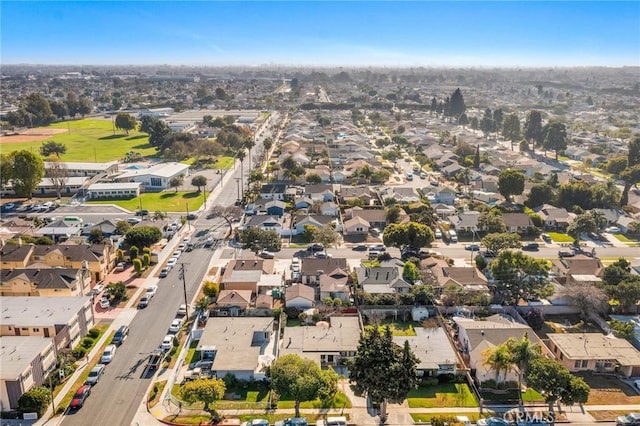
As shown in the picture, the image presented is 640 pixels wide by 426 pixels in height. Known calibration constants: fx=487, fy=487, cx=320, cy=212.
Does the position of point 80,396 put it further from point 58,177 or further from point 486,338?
point 58,177

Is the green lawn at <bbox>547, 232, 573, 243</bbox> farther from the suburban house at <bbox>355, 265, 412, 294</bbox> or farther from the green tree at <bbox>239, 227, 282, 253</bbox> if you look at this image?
the green tree at <bbox>239, 227, 282, 253</bbox>

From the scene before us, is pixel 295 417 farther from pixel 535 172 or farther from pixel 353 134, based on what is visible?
pixel 353 134

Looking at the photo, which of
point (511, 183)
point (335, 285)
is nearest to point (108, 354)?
point (335, 285)

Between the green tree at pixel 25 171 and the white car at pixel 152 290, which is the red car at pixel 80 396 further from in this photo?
the green tree at pixel 25 171

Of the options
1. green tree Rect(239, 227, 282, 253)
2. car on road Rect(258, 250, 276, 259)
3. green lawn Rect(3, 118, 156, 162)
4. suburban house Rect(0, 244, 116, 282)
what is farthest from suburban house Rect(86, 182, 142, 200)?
car on road Rect(258, 250, 276, 259)

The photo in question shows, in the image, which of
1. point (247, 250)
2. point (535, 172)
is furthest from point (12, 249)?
point (535, 172)

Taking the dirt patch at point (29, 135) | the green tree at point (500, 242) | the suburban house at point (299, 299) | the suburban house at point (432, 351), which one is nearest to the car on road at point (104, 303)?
the suburban house at point (299, 299)

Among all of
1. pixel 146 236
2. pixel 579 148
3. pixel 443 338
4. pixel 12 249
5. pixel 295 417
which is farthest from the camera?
pixel 579 148
